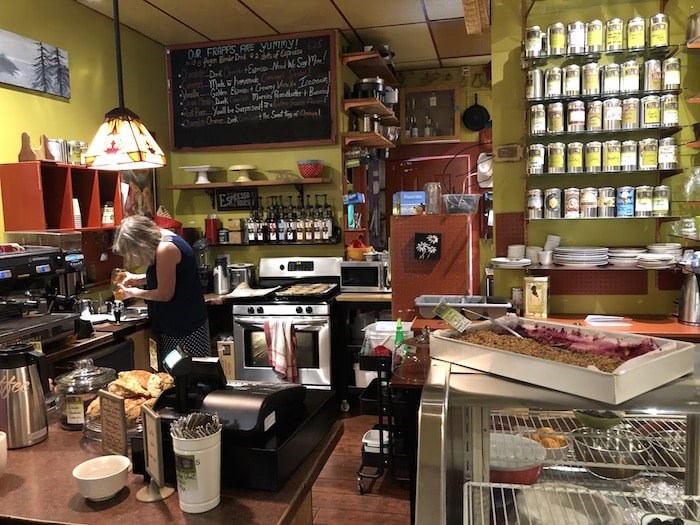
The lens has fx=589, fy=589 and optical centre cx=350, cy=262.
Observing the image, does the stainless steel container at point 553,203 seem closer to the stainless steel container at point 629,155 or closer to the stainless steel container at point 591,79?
the stainless steel container at point 629,155

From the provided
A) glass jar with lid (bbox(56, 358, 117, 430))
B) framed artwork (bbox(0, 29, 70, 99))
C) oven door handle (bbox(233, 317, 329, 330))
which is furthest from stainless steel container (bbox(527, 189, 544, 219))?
framed artwork (bbox(0, 29, 70, 99))

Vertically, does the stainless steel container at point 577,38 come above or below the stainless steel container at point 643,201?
above

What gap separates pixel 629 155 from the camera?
348cm

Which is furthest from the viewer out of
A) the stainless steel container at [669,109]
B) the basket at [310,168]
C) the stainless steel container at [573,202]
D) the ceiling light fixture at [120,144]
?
the basket at [310,168]

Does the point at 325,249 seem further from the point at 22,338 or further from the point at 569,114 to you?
the point at 22,338

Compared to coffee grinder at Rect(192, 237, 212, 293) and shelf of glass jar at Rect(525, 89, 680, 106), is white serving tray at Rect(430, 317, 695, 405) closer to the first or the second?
shelf of glass jar at Rect(525, 89, 680, 106)

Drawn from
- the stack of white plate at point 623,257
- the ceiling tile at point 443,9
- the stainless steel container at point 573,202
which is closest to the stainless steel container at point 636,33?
the stainless steel container at point 573,202

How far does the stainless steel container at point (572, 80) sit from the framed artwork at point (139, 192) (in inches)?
130

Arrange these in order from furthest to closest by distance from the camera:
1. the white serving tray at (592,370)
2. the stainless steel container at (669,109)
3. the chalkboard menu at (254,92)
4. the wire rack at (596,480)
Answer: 1. the chalkboard menu at (254,92)
2. the stainless steel container at (669,109)
3. the wire rack at (596,480)
4. the white serving tray at (592,370)

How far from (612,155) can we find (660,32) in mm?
735

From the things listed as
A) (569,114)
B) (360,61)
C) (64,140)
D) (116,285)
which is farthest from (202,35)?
(569,114)

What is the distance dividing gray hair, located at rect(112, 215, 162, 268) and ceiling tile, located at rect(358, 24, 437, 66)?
9.03 feet

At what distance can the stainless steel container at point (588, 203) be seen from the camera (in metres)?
Answer: 3.58

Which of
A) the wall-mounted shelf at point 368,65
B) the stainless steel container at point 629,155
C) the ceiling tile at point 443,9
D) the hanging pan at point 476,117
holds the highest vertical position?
the ceiling tile at point 443,9
